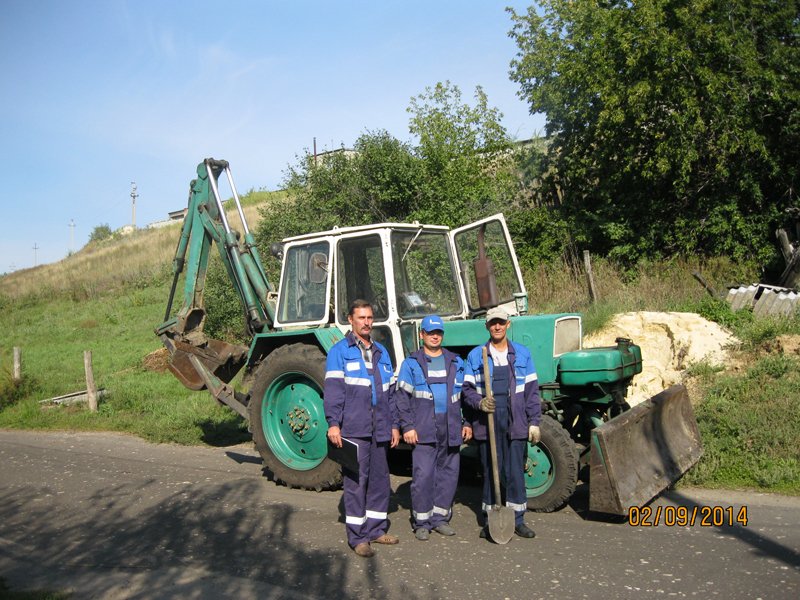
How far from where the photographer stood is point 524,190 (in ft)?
60.2

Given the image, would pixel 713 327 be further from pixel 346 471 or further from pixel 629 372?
pixel 346 471

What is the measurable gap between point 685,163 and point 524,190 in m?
5.02

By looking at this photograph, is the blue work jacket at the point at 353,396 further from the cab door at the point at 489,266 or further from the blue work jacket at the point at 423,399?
Answer: the cab door at the point at 489,266

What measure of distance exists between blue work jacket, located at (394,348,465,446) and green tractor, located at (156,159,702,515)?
844mm

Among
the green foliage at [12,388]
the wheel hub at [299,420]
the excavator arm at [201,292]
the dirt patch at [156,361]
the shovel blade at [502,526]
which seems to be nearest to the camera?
the shovel blade at [502,526]

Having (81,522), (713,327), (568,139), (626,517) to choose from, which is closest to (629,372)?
(626,517)

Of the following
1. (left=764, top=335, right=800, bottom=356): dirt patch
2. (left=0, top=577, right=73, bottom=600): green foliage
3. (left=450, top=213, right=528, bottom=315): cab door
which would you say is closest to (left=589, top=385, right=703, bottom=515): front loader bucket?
(left=450, top=213, right=528, bottom=315): cab door

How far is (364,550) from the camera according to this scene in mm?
5223

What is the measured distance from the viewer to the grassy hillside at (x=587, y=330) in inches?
279

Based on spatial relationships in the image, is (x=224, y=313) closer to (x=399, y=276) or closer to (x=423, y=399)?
(x=399, y=276)

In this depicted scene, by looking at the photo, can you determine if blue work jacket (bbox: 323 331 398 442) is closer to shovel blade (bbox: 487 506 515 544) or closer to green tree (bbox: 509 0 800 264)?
shovel blade (bbox: 487 506 515 544)

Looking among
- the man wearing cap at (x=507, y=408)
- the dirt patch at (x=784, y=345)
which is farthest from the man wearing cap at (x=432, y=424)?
the dirt patch at (x=784, y=345)

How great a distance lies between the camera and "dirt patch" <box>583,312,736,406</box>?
944 centimetres

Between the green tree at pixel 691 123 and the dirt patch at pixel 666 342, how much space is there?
15.9 feet
